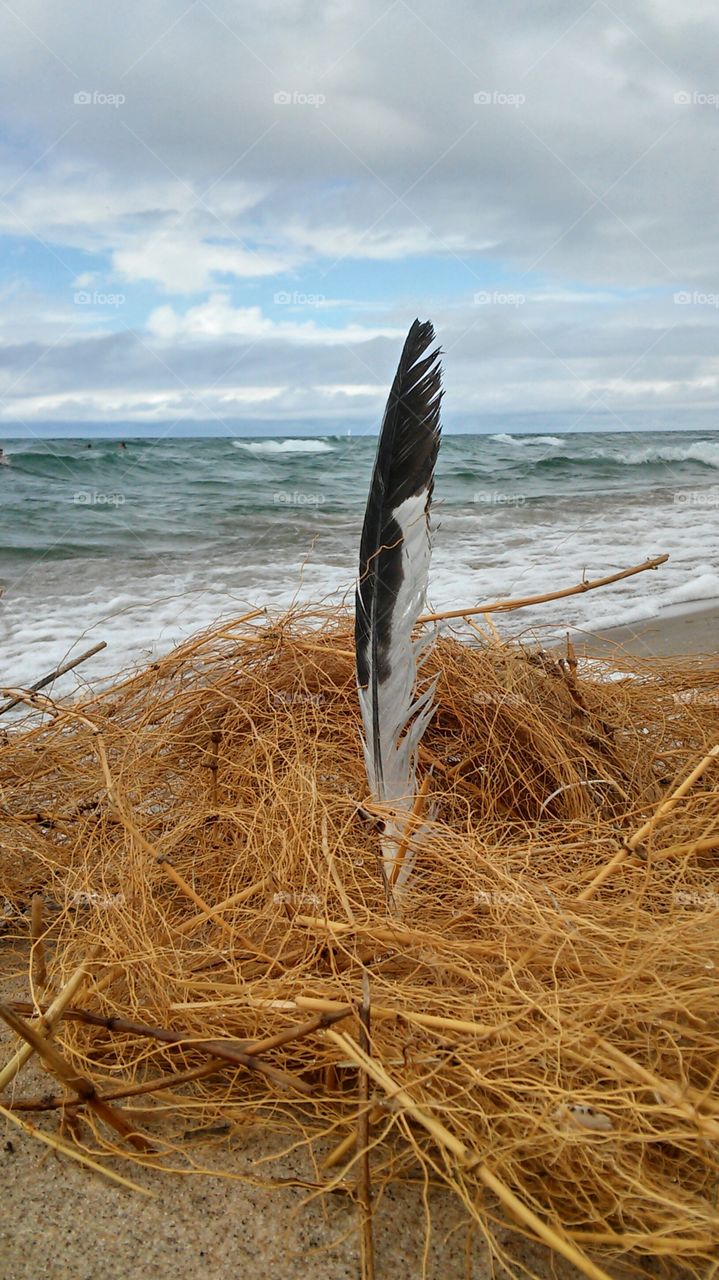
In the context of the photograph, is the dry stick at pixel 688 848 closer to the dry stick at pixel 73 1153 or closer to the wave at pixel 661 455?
the dry stick at pixel 73 1153

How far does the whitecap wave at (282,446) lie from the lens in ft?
95.2

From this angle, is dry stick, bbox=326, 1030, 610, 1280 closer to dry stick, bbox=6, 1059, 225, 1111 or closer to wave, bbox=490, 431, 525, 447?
dry stick, bbox=6, 1059, 225, 1111

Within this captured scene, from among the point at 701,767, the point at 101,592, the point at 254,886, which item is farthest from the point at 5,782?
the point at 101,592

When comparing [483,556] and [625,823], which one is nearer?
[625,823]

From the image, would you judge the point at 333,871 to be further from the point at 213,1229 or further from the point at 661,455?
the point at 661,455

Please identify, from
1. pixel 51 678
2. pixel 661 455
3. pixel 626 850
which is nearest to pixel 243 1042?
pixel 626 850

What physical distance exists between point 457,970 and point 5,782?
5.99 feet

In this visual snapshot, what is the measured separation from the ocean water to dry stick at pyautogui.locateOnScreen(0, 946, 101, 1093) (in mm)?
1502

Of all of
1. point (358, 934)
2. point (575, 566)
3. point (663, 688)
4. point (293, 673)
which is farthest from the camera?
point (575, 566)

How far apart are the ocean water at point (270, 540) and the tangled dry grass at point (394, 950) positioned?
0.62 metres

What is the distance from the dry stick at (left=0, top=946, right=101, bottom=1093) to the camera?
1.70 metres

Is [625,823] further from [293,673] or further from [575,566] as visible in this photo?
[575,566]

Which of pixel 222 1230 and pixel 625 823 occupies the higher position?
pixel 625 823

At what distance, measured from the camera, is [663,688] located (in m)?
3.45
